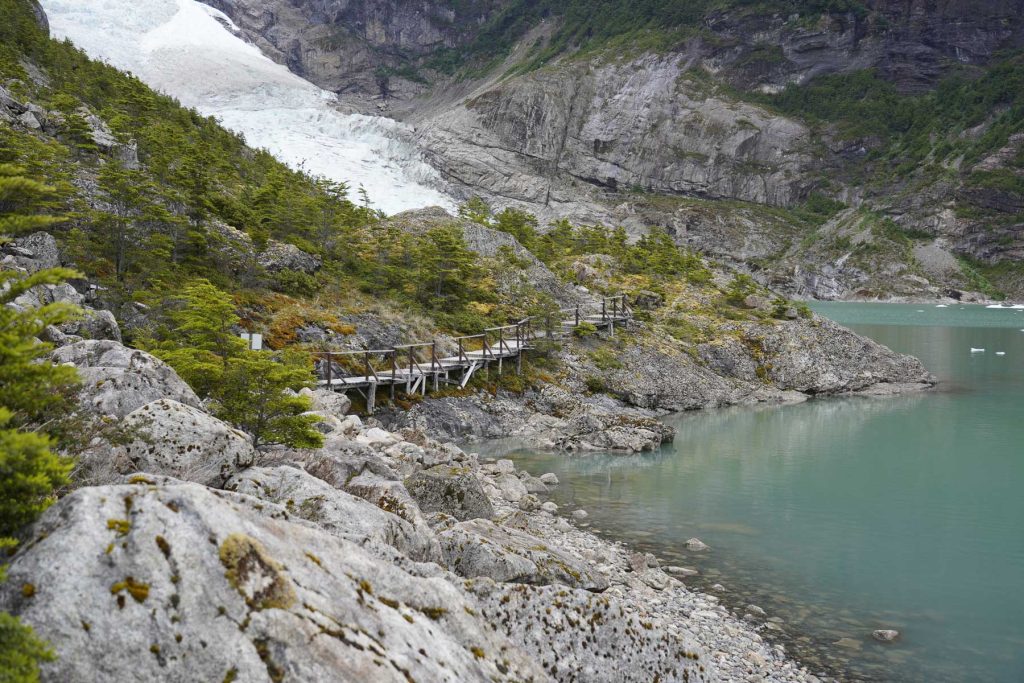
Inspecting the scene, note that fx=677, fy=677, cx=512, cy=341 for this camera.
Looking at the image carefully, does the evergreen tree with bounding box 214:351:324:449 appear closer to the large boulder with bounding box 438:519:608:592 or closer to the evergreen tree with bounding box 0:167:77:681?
the large boulder with bounding box 438:519:608:592

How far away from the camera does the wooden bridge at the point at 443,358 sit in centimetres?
2436

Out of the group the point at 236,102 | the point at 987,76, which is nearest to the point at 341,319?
the point at 236,102

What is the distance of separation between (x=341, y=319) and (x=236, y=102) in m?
113

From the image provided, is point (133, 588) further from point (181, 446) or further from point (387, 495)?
point (387, 495)

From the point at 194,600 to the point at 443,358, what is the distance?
81.2 feet

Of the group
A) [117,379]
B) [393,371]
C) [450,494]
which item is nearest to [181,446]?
[117,379]

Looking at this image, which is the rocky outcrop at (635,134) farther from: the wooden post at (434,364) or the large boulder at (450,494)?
the large boulder at (450,494)

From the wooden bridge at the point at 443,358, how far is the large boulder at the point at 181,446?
15032 millimetres

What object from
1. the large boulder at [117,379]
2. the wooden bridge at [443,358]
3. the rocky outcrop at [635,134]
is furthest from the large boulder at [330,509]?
the rocky outcrop at [635,134]

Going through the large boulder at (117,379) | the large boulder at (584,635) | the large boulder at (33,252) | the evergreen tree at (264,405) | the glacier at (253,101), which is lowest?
the large boulder at (584,635)

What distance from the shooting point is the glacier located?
110 metres

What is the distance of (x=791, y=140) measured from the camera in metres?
175

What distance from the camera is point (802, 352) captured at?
1549 inches

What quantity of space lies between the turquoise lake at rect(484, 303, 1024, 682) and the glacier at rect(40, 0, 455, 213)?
82589 millimetres
